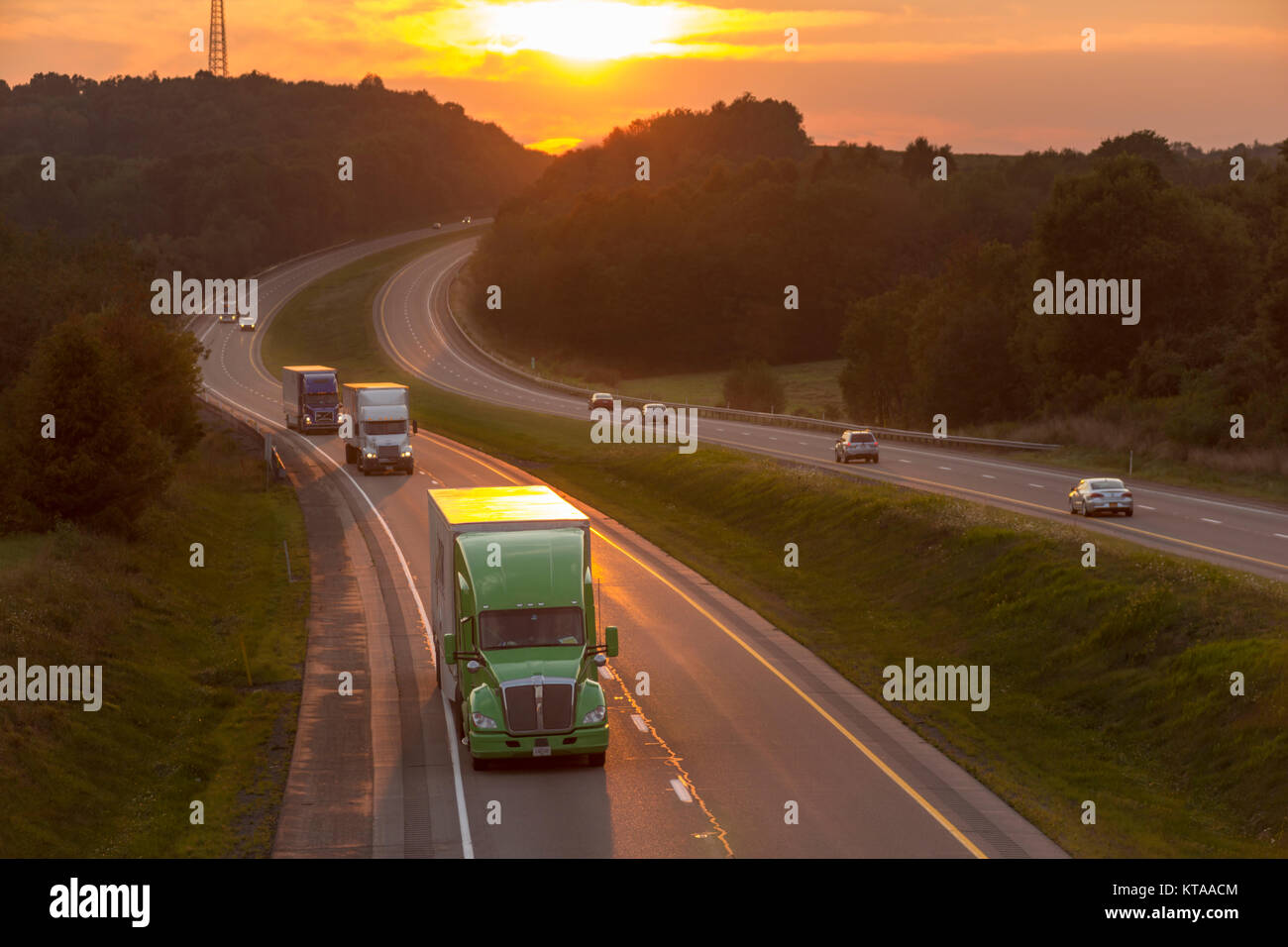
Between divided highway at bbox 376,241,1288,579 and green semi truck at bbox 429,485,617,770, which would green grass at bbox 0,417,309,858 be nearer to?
green semi truck at bbox 429,485,617,770

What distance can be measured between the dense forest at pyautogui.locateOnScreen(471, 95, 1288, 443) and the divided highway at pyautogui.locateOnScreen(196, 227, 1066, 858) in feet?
132

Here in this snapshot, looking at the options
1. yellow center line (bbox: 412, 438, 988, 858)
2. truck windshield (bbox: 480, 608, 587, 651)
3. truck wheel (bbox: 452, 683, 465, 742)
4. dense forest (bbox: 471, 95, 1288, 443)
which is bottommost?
yellow center line (bbox: 412, 438, 988, 858)

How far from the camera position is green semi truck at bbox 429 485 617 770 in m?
20.8

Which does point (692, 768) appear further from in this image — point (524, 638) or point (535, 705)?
point (524, 638)

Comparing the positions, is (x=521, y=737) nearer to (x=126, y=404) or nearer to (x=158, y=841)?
(x=158, y=841)

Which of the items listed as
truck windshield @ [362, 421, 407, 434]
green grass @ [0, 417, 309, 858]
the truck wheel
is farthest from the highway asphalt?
truck windshield @ [362, 421, 407, 434]

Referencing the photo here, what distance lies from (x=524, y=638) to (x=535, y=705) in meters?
1.23

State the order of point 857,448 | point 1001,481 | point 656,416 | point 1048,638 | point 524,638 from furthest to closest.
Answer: point 656,416, point 857,448, point 1001,481, point 1048,638, point 524,638

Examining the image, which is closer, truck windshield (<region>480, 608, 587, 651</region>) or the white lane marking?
the white lane marking

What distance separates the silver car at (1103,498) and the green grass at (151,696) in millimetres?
26488

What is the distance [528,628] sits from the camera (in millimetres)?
Answer: 21516

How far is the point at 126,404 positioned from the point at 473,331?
99996mm

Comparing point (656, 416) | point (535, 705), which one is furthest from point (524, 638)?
point (656, 416)

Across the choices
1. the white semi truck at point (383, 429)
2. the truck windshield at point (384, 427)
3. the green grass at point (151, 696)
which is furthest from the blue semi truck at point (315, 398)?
the green grass at point (151, 696)
